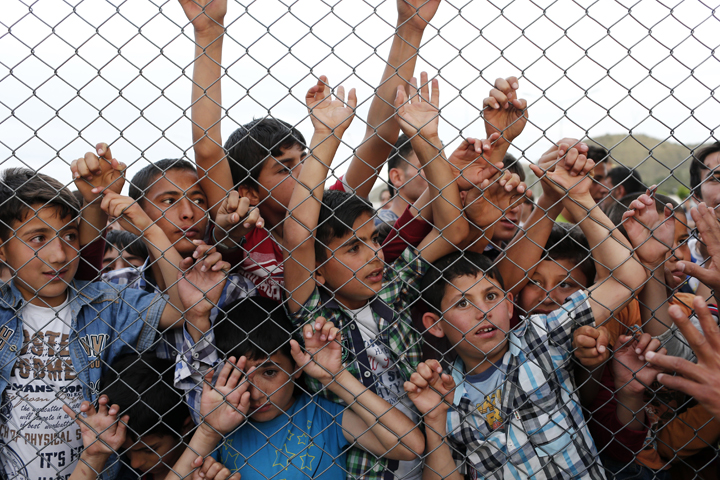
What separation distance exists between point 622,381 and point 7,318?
2612mm

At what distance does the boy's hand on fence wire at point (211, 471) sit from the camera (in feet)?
6.42

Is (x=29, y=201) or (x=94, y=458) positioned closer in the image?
(x=94, y=458)

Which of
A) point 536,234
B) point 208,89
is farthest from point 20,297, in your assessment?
point 536,234

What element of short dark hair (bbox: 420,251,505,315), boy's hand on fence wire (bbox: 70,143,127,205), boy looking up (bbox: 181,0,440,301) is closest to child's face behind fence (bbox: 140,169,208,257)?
boy looking up (bbox: 181,0,440,301)

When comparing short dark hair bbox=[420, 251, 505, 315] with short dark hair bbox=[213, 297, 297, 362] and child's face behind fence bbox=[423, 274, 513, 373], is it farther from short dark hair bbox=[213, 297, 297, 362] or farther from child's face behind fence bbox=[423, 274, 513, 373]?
short dark hair bbox=[213, 297, 297, 362]

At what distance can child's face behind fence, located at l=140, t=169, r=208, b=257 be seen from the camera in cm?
247

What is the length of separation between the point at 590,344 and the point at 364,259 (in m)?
1.00

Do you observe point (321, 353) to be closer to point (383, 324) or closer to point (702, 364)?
point (383, 324)

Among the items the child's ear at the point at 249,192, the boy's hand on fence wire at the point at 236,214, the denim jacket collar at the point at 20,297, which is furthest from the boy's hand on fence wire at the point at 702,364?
the denim jacket collar at the point at 20,297

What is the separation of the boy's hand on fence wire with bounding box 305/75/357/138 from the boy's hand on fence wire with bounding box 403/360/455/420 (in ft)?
3.24

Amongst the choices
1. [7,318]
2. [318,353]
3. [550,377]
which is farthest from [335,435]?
[7,318]

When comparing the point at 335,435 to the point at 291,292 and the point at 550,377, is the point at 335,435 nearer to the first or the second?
the point at 291,292

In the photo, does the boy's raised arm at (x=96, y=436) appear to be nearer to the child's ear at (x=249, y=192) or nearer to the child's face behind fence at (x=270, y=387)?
the child's face behind fence at (x=270, y=387)

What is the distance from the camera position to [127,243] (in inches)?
136
